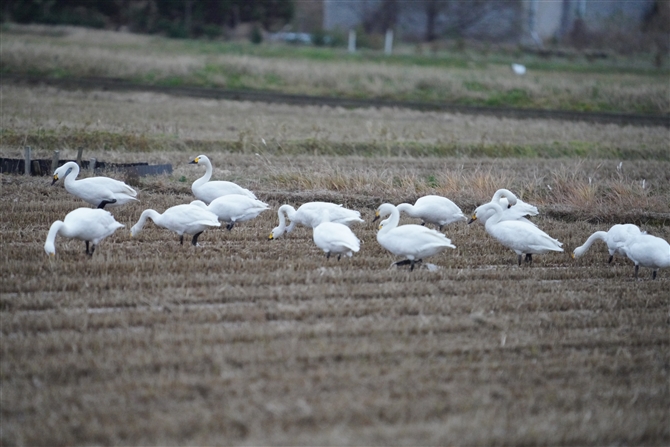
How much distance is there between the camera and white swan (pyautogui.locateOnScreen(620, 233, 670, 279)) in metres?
9.05

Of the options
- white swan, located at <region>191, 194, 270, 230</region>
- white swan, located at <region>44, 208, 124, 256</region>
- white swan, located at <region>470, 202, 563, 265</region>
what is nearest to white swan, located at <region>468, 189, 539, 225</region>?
white swan, located at <region>470, 202, 563, 265</region>

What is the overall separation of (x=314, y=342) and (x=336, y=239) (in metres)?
2.46

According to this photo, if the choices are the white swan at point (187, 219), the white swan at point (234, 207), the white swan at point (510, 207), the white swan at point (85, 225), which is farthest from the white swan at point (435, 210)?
the white swan at point (85, 225)

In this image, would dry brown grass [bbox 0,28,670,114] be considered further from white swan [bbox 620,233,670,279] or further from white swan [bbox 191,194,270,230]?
white swan [bbox 620,233,670,279]

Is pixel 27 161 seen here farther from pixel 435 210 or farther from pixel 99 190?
pixel 435 210

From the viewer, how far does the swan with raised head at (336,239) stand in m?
8.93

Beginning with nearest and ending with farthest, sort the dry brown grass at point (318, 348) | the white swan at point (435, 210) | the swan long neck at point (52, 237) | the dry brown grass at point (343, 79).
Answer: the dry brown grass at point (318, 348), the swan long neck at point (52, 237), the white swan at point (435, 210), the dry brown grass at point (343, 79)

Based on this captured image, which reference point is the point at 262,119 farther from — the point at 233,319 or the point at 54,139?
the point at 233,319

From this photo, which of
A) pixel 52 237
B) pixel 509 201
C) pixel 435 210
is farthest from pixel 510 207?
pixel 52 237

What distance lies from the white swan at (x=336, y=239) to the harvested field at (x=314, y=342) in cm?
29

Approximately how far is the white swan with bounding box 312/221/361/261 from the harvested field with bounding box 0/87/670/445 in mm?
287

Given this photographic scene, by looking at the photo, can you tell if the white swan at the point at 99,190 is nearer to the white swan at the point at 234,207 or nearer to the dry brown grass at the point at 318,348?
the dry brown grass at the point at 318,348

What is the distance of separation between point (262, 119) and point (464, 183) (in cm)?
986

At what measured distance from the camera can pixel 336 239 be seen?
354 inches
